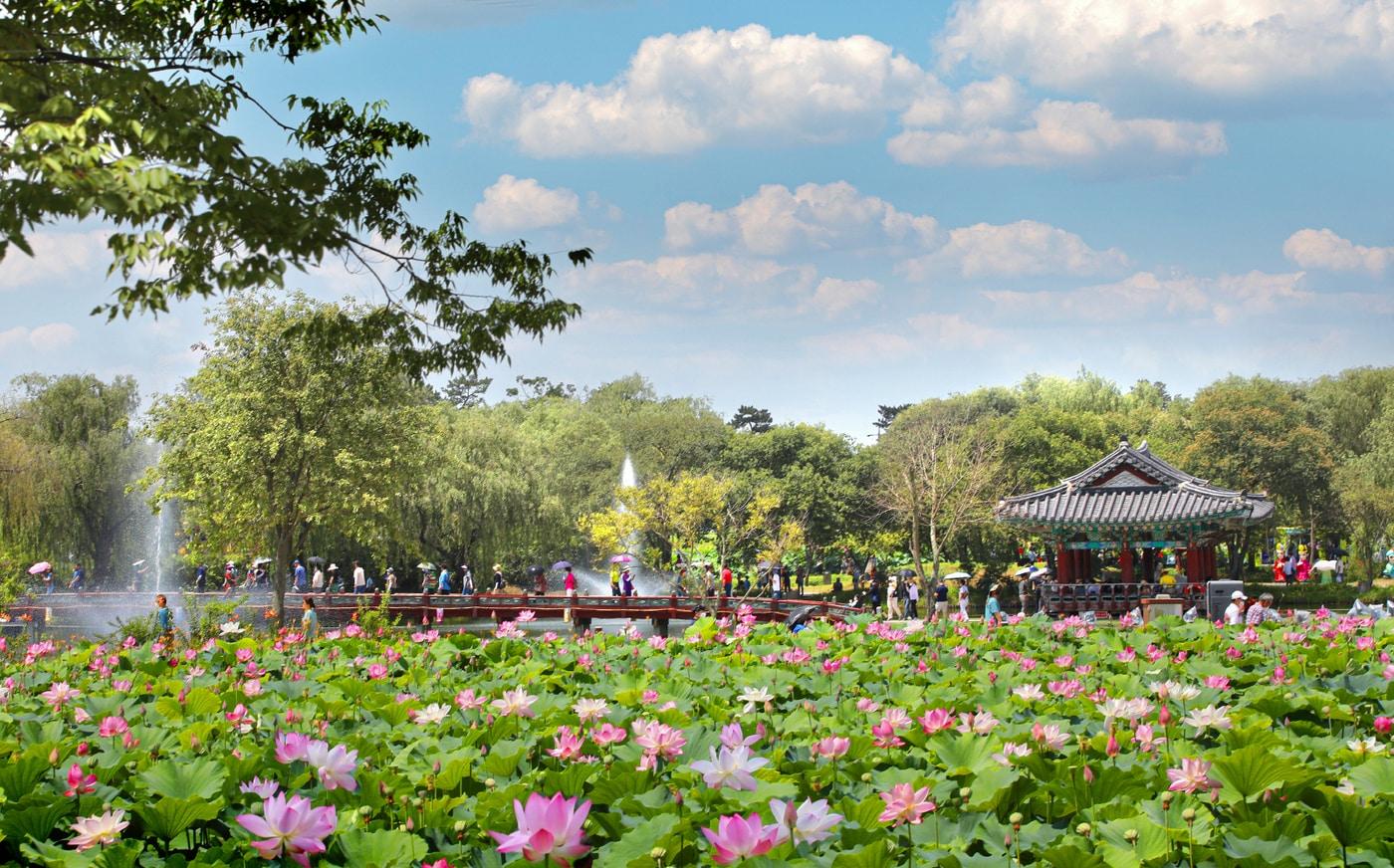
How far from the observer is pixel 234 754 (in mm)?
3994

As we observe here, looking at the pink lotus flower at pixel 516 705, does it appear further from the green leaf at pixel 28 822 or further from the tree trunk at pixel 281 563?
the tree trunk at pixel 281 563

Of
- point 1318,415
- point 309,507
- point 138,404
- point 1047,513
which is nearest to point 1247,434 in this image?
point 1318,415

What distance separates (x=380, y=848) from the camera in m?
3.17

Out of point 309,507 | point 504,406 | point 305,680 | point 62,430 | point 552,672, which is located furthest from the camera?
point 504,406

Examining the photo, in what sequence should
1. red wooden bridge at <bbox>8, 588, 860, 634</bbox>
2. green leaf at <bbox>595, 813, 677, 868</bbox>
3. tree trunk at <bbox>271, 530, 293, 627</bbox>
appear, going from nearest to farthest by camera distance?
green leaf at <bbox>595, 813, 677, 868</bbox> → tree trunk at <bbox>271, 530, 293, 627</bbox> → red wooden bridge at <bbox>8, 588, 860, 634</bbox>

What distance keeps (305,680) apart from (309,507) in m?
22.5

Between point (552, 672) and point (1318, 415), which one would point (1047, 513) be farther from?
point (552, 672)

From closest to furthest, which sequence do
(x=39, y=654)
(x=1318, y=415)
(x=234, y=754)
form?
(x=234, y=754) → (x=39, y=654) → (x=1318, y=415)

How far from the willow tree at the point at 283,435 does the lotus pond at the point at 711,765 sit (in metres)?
21.5

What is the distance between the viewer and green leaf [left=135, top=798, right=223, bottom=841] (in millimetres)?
3447

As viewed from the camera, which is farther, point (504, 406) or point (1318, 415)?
point (504, 406)

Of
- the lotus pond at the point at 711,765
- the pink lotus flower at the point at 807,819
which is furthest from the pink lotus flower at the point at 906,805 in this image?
the pink lotus flower at the point at 807,819

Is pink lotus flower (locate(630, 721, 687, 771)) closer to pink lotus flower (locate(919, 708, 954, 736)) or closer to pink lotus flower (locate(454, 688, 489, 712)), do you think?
pink lotus flower (locate(919, 708, 954, 736))

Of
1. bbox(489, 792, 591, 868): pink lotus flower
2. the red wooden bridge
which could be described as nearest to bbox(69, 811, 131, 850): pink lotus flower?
bbox(489, 792, 591, 868): pink lotus flower
